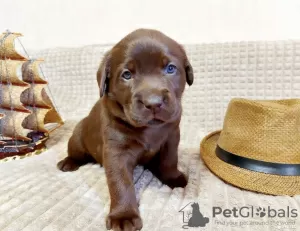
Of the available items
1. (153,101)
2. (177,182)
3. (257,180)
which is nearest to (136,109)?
(153,101)

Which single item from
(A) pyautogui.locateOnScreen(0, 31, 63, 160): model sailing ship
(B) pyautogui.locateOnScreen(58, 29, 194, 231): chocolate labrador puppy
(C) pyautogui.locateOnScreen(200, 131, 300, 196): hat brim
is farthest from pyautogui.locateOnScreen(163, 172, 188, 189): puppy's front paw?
(A) pyautogui.locateOnScreen(0, 31, 63, 160): model sailing ship

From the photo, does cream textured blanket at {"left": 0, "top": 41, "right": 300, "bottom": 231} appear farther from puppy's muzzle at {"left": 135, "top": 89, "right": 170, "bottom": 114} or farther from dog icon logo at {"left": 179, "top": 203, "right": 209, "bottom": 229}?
puppy's muzzle at {"left": 135, "top": 89, "right": 170, "bottom": 114}

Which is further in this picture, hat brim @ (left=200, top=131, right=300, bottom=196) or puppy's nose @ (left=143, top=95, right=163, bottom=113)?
hat brim @ (left=200, top=131, right=300, bottom=196)

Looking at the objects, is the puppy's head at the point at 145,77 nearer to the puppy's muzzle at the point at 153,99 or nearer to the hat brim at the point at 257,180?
the puppy's muzzle at the point at 153,99

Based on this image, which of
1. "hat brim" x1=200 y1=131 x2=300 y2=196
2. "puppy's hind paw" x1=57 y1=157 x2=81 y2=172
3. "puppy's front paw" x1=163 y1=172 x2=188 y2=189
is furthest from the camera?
"puppy's hind paw" x1=57 y1=157 x2=81 y2=172

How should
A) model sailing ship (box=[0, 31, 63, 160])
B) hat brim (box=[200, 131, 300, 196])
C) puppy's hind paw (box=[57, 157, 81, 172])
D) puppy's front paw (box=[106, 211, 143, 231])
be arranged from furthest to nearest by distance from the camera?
1. model sailing ship (box=[0, 31, 63, 160])
2. puppy's hind paw (box=[57, 157, 81, 172])
3. hat brim (box=[200, 131, 300, 196])
4. puppy's front paw (box=[106, 211, 143, 231])

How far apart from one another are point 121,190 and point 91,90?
148 centimetres

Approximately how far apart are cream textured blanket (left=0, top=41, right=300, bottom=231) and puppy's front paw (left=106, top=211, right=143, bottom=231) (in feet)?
0.10

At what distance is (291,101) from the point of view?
1523mm

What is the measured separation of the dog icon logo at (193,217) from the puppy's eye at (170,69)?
460 millimetres

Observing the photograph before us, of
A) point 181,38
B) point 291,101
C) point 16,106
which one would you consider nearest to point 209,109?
point 181,38

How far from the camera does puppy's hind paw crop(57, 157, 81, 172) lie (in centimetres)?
160

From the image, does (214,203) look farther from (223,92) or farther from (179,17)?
(179,17)

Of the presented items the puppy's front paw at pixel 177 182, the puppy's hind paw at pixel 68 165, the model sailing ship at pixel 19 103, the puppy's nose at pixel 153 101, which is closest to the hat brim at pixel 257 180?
the puppy's front paw at pixel 177 182
